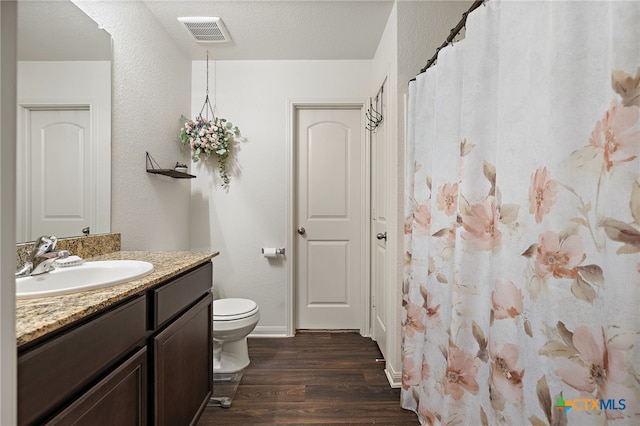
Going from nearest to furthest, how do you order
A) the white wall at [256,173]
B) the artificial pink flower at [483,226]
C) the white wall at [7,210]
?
the white wall at [7,210], the artificial pink flower at [483,226], the white wall at [256,173]

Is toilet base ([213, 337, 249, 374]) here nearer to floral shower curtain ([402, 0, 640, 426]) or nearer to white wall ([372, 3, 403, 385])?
white wall ([372, 3, 403, 385])

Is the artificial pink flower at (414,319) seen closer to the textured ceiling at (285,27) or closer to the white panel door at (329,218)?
the white panel door at (329,218)

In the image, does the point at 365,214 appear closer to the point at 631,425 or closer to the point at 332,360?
the point at 332,360

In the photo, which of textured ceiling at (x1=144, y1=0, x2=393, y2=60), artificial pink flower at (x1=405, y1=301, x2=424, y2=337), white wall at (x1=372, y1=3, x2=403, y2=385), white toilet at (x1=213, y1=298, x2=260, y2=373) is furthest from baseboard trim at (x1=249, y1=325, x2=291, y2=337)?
textured ceiling at (x1=144, y1=0, x2=393, y2=60)

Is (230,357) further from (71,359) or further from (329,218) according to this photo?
(71,359)

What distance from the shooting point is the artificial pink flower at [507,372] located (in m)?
0.93

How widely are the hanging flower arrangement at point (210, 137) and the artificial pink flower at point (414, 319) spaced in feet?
6.10

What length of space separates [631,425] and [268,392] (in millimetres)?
1702

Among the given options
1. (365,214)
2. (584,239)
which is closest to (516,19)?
(584,239)

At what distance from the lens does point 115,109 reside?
176cm

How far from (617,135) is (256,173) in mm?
2386

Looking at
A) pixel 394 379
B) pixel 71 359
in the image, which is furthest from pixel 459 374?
pixel 71 359

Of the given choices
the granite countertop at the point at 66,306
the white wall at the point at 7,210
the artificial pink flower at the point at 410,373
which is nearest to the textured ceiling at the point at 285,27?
the granite countertop at the point at 66,306

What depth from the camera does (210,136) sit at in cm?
252
